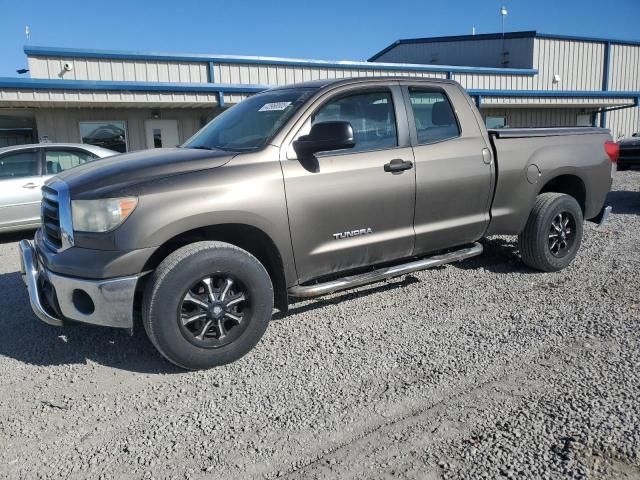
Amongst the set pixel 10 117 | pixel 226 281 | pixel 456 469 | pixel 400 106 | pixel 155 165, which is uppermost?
pixel 10 117

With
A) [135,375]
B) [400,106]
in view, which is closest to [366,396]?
[135,375]

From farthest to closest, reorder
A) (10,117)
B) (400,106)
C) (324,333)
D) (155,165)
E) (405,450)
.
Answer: (10,117) → (400,106) → (324,333) → (155,165) → (405,450)

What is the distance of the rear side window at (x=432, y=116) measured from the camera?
4426mm

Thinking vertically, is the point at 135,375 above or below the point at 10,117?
below

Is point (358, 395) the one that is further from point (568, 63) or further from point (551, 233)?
point (568, 63)

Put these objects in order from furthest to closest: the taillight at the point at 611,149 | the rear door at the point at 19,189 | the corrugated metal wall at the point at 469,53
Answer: the corrugated metal wall at the point at 469,53 → the rear door at the point at 19,189 → the taillight at the point at 611,149

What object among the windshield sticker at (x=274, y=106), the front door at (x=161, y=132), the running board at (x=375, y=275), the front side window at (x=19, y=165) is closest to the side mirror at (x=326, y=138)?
the windshield sticker at (x=274, y=106)

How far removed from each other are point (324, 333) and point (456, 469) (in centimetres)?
177

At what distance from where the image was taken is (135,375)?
3.41m

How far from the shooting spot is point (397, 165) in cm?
411

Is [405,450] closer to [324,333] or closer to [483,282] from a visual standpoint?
[324,333]

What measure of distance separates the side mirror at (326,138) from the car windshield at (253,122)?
273mm

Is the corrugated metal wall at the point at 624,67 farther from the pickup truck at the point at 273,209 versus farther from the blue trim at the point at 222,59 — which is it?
the pickup truck at the point at 273,209

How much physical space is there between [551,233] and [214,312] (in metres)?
3.68
